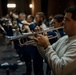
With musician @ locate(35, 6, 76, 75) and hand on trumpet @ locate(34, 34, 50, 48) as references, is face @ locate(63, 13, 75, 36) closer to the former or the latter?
musician @ locate(35, 6, 76, 75)

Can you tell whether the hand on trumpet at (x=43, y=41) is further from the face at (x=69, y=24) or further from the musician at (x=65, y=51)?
the face at (x=69, y=24)

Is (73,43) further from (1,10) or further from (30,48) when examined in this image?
(1,10)

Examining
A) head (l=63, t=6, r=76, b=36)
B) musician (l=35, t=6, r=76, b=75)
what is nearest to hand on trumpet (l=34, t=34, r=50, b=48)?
musician (l=35, t=6, r=76, b=75)

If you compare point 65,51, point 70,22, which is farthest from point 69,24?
point 65,51

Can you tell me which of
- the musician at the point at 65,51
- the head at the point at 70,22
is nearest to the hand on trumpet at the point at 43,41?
the musician at the point at 65,51

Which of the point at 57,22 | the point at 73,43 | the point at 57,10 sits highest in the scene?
the point at 73,43

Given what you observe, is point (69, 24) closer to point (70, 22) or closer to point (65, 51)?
point (70, 22)

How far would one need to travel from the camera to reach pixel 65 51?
5.98 ft

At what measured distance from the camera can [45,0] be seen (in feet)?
54.3

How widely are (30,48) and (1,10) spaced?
1147 centimetres

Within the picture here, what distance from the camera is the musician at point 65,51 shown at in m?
1.70

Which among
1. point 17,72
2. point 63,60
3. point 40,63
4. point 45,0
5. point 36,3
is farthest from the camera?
point 45,0

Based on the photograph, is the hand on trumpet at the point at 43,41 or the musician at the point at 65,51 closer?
the musician at the point at 65,51

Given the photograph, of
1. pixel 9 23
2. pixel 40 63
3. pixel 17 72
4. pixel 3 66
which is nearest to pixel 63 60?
pixel 3 66
